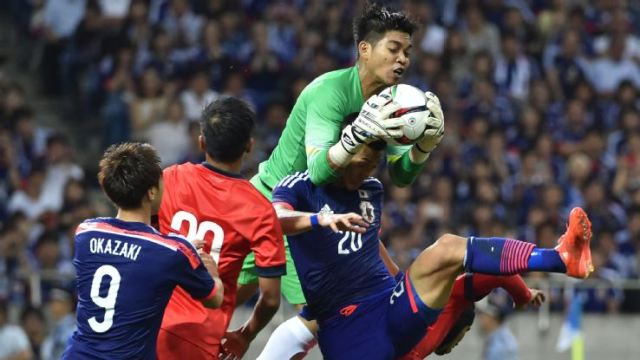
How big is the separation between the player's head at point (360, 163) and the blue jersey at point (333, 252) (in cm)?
10

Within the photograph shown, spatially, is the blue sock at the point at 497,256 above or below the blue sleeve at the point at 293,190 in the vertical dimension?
below

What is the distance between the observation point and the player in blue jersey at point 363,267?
7.44 meters

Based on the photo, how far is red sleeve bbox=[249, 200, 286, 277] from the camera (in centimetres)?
724

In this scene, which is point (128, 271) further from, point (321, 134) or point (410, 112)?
point (410, 112)

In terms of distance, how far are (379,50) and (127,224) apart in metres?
1.94

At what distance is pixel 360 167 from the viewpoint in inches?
308

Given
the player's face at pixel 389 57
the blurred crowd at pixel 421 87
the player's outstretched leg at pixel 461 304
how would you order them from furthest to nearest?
1. the blurred crowd at pixel 421 87
2. the player's face at pixel 389 57
3. the player's outstretched leg at pixel 461 304

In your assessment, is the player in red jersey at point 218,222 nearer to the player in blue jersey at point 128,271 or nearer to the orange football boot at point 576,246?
the player in blue jersey at point 128,271

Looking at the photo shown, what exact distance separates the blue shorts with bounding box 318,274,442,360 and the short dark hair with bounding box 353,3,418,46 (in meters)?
1.32

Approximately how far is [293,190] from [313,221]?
515 millimetres


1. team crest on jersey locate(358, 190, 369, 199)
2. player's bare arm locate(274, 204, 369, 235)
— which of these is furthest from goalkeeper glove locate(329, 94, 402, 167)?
team crest on jersey locate(358, 190, 369, 199)

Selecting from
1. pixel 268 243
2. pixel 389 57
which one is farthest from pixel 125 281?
pixel 389 57

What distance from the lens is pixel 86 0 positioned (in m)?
17.0

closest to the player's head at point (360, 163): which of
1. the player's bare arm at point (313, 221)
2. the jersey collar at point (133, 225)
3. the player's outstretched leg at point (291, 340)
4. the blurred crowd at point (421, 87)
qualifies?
the player's bare arm at point (313, 221)
